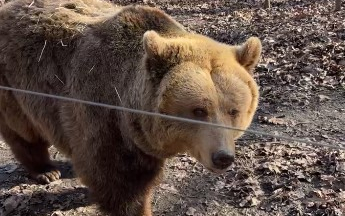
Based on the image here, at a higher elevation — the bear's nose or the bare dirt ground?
the bear's nose

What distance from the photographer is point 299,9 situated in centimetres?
1584

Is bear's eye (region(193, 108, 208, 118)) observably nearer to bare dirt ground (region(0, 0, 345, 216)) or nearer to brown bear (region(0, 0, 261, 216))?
brown bear (region(0, 0, 261, 216))

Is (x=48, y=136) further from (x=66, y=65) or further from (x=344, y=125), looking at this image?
(x=344, y=125)

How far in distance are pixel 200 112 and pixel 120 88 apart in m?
1.01

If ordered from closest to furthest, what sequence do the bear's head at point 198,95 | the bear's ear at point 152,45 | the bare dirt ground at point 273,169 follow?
1. the bear's head at point 198,95
2. the bear's ear at point 152,45
3. the bare dirt ground at point 273,169

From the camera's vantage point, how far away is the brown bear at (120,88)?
11.4 feet

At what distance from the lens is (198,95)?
3.39 m

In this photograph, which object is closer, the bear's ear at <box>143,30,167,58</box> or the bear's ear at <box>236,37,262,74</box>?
the bear's ear at <box>143,30,167,58</box>

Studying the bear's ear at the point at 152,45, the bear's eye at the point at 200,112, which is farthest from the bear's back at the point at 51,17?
the bear's eye at the point at 200,112

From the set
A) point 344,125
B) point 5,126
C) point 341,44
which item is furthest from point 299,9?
point 5,126

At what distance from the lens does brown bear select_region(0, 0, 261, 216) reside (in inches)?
137

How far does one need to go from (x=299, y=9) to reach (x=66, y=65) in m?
12.7

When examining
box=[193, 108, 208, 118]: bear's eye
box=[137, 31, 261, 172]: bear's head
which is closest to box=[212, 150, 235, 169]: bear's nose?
box=[137, 31, 261, 172]: bear's head

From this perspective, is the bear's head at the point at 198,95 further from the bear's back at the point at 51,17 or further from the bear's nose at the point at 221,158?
the bear's back at the point at 51,17
